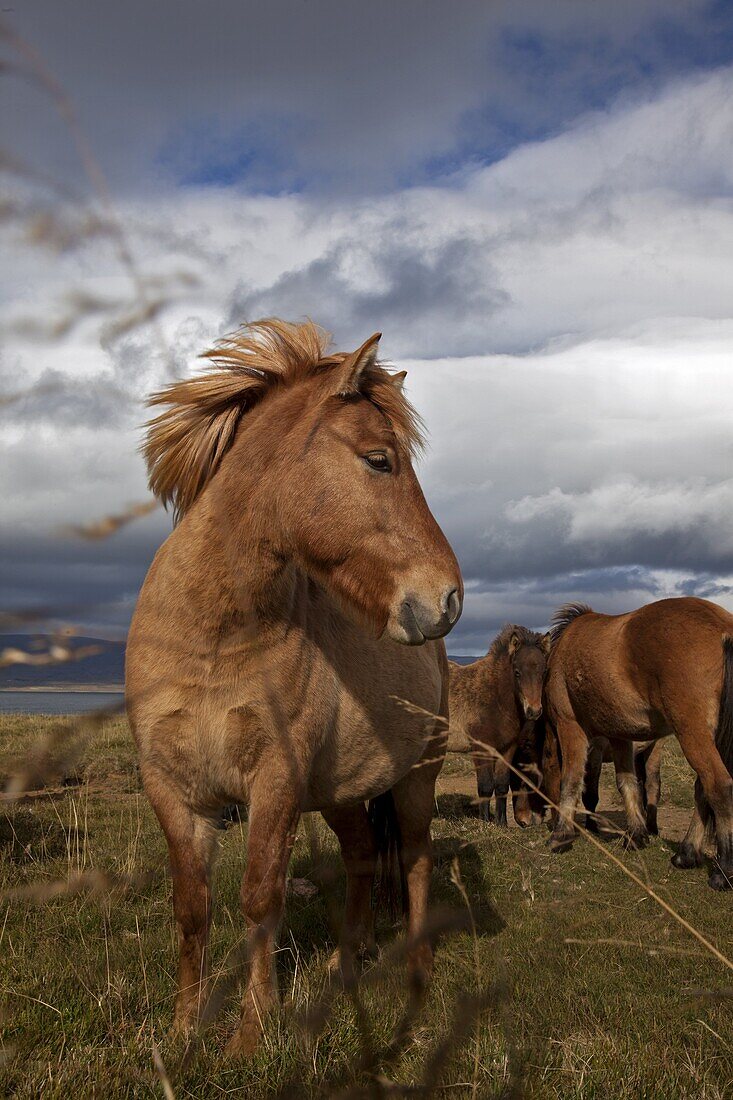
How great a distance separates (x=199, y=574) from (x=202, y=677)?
0.46m

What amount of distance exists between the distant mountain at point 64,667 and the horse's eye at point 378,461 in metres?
2.45

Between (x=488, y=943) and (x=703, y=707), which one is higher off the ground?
(x=703, y=707)

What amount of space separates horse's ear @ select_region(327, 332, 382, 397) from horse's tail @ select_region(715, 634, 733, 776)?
5.95 m

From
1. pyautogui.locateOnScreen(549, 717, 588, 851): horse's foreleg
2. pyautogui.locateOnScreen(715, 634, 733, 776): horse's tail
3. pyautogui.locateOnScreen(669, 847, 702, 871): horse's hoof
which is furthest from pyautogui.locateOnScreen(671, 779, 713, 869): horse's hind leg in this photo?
pyautogui.locateOnScreen(549, 717, 588, 851): horse's foreleg

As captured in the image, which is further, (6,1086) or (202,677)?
(202,677)

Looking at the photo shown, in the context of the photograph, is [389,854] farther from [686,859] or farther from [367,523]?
[686,859]

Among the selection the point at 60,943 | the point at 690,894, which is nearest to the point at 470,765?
the point at 690,894

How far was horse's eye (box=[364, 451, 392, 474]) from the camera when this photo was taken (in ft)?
11.3

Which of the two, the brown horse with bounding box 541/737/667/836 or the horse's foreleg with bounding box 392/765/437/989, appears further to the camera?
the brown horse with bounding box 541/737/667/836

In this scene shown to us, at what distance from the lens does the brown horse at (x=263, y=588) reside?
337 centimetres

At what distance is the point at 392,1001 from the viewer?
3.64m

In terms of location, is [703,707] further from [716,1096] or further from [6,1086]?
[6,1086]

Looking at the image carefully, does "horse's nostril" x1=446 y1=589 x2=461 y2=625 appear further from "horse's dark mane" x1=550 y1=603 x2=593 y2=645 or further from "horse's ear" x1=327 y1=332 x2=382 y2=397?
Result: "horse's dark mane" x1=550 y1=603 x2=593 y2=645

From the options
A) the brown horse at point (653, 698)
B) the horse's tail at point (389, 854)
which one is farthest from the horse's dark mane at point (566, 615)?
the horse's tail at point (389, 854)
